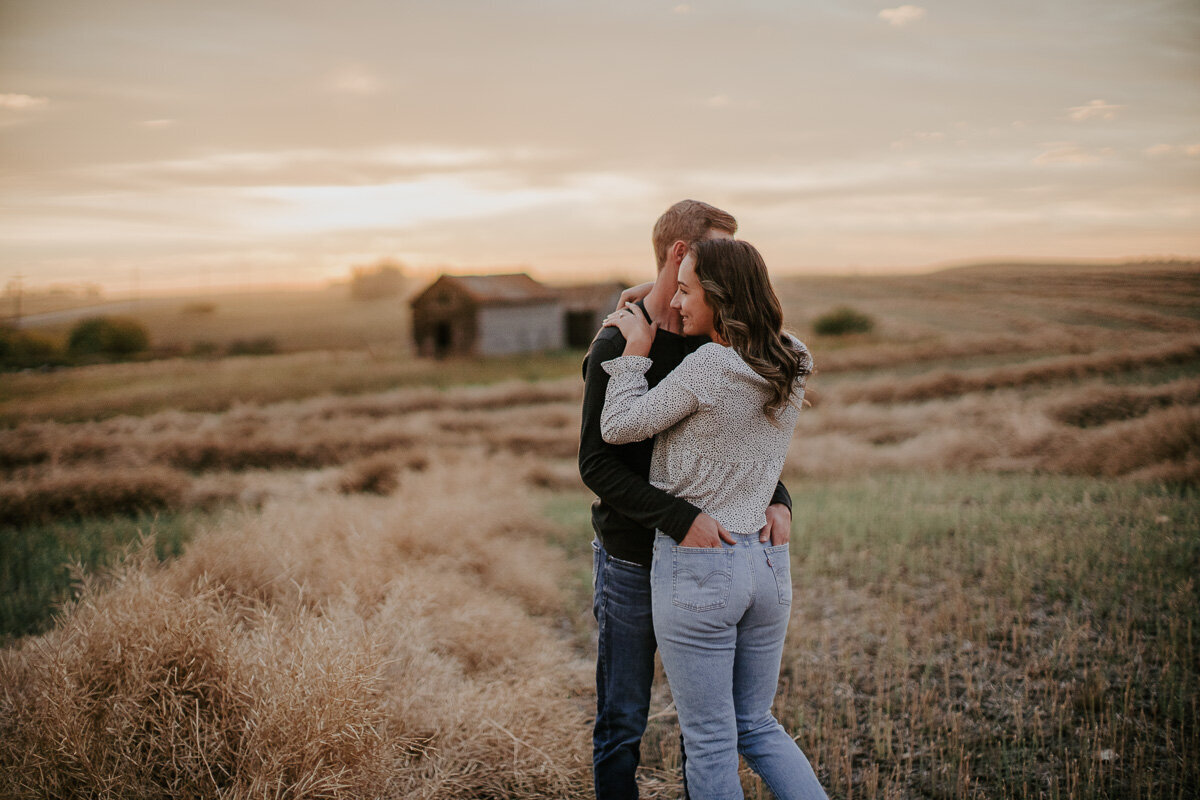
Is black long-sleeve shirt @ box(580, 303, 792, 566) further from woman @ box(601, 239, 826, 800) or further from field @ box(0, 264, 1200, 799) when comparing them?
field @ box(0, 264, 1200, 799)

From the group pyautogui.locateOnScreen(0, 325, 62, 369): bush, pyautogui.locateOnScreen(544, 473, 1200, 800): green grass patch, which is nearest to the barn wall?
pyautogui.locateOnScreen(0, 325, 62, 369): bush

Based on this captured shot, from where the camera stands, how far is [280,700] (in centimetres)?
291

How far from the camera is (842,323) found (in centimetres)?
2727

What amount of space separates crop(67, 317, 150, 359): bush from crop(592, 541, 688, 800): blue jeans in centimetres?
1438

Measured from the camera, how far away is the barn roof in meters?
25.7

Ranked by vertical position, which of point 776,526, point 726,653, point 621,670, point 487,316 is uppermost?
point 487,316

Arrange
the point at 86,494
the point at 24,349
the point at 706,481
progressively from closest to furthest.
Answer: the point at 706,481 → the point at 86,494 → the point at 24,349

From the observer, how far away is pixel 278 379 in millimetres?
17719

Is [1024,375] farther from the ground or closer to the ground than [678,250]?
closer to the ground

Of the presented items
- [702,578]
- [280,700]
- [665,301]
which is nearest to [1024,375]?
[665,301]

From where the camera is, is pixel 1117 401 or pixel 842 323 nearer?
pixel 1117 401

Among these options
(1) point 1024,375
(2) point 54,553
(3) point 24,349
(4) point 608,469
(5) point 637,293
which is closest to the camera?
(4) point 608,469

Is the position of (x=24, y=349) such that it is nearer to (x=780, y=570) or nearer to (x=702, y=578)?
(x=702, y=578)

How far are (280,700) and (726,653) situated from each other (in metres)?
2.04
